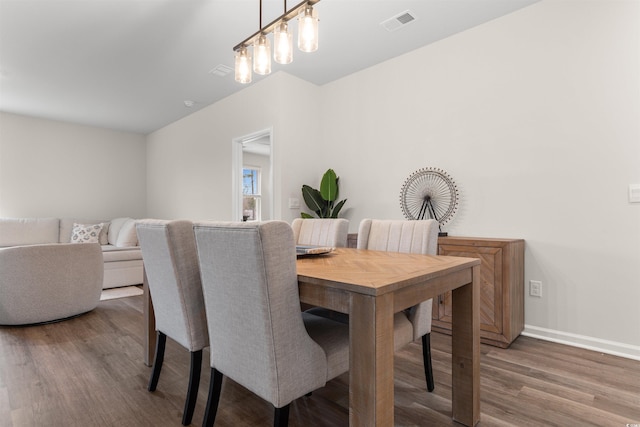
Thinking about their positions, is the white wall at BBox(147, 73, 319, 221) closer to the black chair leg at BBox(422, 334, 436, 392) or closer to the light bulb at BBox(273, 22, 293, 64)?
the light bulb at BBox(273, 22, 293, 64)

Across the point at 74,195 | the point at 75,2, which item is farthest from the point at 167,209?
the point at 75,2

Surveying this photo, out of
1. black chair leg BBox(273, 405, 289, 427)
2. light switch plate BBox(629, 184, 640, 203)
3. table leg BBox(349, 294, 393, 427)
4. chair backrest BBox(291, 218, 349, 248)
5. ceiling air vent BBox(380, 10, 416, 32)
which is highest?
ceiling air vent BBox(380, 10, 416, 32)

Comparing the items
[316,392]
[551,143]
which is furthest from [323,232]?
[551,143]

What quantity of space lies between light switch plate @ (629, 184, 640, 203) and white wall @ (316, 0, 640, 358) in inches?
1.6

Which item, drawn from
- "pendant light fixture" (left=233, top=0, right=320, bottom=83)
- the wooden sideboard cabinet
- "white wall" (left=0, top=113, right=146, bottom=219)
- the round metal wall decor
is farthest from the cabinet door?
"white wall" (left=0, top=113, right=146, bottom=219)

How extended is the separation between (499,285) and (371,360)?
1.74m

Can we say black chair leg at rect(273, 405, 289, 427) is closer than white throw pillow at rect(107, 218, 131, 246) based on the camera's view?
Yes

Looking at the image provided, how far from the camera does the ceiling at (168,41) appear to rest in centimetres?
250

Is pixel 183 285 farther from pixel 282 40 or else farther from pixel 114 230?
pixel 114 230

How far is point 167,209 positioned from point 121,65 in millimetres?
2777

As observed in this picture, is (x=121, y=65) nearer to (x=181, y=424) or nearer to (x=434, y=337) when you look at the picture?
(x=181, y=424)

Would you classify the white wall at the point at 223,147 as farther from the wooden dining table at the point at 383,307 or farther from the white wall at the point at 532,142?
the wooden dining table at the point at 383,307

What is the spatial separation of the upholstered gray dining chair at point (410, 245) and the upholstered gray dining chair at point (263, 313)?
45cm

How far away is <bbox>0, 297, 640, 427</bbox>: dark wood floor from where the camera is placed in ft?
4.88
